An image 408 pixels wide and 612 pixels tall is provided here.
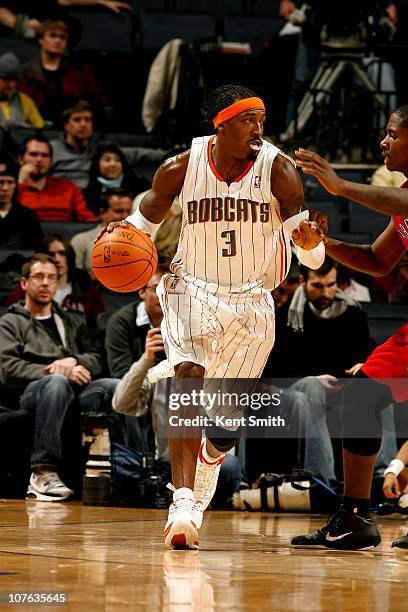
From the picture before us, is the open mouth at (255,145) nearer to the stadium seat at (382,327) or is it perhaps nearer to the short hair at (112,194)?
the stadium seat at (382,327)

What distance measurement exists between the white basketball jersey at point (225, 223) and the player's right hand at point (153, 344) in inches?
67.5

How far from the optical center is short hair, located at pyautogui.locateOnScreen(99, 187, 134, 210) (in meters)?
8.38

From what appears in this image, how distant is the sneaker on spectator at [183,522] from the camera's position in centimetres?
409

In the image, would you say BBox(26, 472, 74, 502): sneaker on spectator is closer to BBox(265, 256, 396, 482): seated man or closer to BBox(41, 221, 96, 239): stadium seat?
BBox(265, 256, 396, 482): seated man

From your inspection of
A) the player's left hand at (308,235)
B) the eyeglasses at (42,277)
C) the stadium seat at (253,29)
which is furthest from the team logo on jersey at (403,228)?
the stadium seat at (253,29)

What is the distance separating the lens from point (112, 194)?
27.7 feet

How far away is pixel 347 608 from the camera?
9.36ft

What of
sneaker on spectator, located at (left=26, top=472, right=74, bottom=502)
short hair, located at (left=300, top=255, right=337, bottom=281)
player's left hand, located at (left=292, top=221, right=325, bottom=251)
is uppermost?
short hair, located at (left=300, top=255, right=337, bottom=281)

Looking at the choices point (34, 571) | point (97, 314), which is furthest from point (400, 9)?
point (34, 571)

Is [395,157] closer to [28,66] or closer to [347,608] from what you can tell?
[347,608]

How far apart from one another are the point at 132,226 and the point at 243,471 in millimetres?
2356

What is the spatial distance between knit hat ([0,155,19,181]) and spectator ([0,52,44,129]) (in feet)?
3.07

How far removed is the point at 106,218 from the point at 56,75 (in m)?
2.45

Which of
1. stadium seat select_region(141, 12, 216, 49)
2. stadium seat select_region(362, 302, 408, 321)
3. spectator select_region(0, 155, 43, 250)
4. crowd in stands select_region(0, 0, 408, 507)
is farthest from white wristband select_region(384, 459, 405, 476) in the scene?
stadium seat select_region(141, 12, 216, 49)
